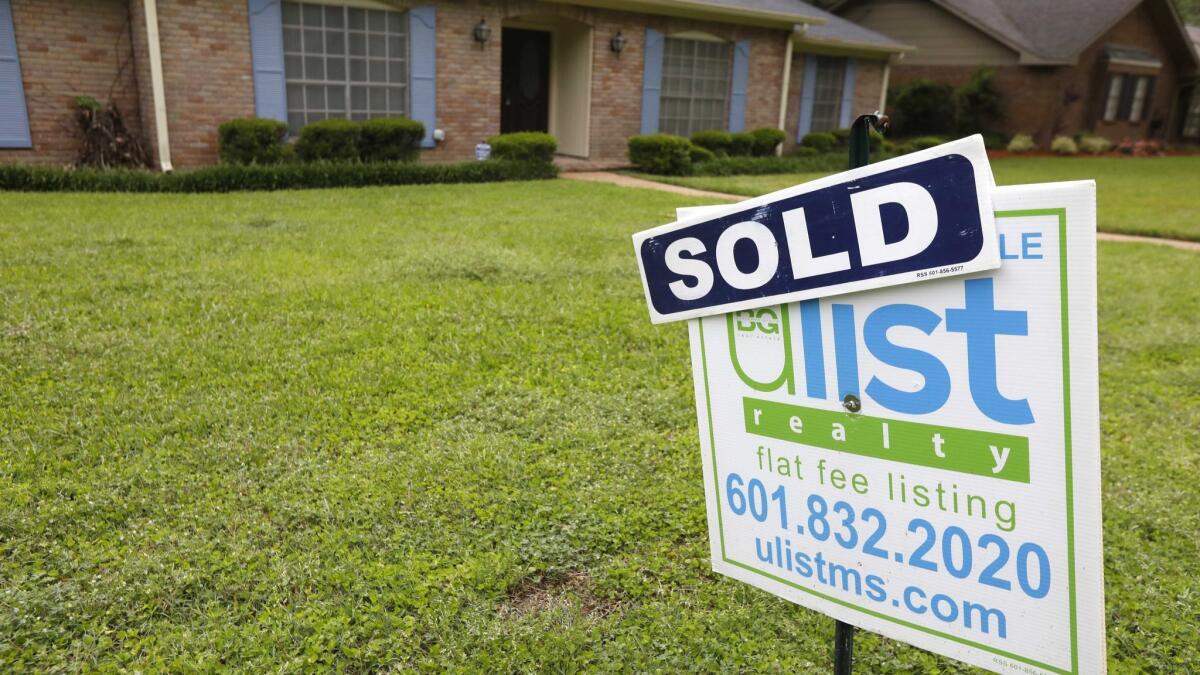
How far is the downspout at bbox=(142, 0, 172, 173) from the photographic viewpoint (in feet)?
35.1

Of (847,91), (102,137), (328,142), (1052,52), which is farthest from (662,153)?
(1052,52)

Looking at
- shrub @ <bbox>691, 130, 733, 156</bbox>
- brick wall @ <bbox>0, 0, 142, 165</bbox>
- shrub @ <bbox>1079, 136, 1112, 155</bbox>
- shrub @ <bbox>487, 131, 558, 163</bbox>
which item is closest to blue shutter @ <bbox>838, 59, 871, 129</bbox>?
shrub @ <bbox>691, 130, 733, 156</bbox>

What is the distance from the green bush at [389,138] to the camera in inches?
480

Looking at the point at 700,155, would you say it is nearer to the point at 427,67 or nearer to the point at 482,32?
the point at 482,32

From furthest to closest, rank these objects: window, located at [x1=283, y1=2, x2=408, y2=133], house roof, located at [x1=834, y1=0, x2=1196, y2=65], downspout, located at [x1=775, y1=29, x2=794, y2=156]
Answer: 1. house roof, located at [x1=834, y1=0, x2=1196, y2=65]
2. downspout, located at [x1=775, y1=29, x2=794, y2=156]
3. window, located at [x1=283, y1=2, x2=408, y2=133]

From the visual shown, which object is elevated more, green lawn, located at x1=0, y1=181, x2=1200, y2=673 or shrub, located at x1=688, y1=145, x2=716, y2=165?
shrub, located at x1=688, y1=145, x2=716, y2=165

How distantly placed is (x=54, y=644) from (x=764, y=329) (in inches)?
85.7

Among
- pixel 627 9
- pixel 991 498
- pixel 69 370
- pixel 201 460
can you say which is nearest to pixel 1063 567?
pixel 991 498

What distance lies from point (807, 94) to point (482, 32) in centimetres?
870

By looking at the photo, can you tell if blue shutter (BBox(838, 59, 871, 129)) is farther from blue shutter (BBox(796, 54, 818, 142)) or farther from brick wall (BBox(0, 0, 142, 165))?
brick wall (BBox(0, 0, 142, 165))

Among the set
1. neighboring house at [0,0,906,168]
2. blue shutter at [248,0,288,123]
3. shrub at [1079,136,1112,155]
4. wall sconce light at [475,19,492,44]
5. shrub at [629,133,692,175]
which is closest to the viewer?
neighboring house at [0,0,906,168]

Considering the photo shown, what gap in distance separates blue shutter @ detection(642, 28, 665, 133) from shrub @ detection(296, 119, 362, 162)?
6.10 m

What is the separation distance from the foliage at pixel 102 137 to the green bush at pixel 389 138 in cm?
303

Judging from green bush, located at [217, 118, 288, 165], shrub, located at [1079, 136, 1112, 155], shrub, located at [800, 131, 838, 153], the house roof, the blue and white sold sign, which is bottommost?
the blue and white sold sign
